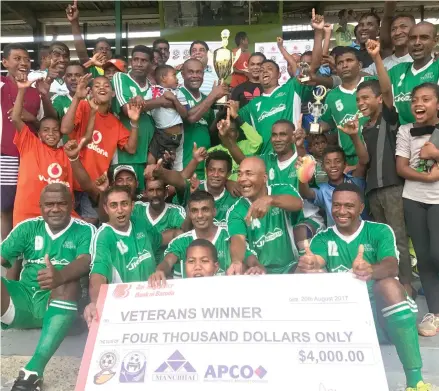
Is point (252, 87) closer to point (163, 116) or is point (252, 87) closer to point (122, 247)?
point (163, 116)

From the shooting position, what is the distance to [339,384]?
8.05 feet

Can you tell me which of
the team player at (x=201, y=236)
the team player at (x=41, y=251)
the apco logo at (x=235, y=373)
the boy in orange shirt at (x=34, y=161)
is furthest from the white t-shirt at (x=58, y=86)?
the apco logo at (x=235, y=373)

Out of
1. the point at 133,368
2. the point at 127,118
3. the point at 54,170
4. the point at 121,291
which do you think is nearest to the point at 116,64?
the point at 127,118

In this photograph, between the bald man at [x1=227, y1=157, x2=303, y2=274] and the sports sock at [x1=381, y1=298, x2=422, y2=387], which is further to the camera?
the bald man at [x1=227, y1=157, x2=303, y2=274]

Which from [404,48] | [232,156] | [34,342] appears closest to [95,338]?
[34,342]

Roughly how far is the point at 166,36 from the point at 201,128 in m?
4.96

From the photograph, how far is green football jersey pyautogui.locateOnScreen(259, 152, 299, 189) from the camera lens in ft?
13.7

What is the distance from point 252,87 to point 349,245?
105 inches

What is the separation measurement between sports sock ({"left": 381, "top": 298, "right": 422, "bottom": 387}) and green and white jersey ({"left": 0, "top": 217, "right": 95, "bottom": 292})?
6.89 ft

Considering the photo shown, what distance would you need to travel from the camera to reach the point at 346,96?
4602mm

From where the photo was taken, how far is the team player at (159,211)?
4.20m

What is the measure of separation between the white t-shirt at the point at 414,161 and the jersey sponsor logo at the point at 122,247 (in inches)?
82.6

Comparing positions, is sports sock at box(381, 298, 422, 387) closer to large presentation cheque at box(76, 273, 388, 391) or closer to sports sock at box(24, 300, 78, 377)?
large presentation cheque at box(76, 273, 388, 391)

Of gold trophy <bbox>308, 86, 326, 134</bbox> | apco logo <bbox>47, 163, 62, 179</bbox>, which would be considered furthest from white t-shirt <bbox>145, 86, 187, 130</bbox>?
gold trophy <bbox>308, 86, 326, 134</bbox>
